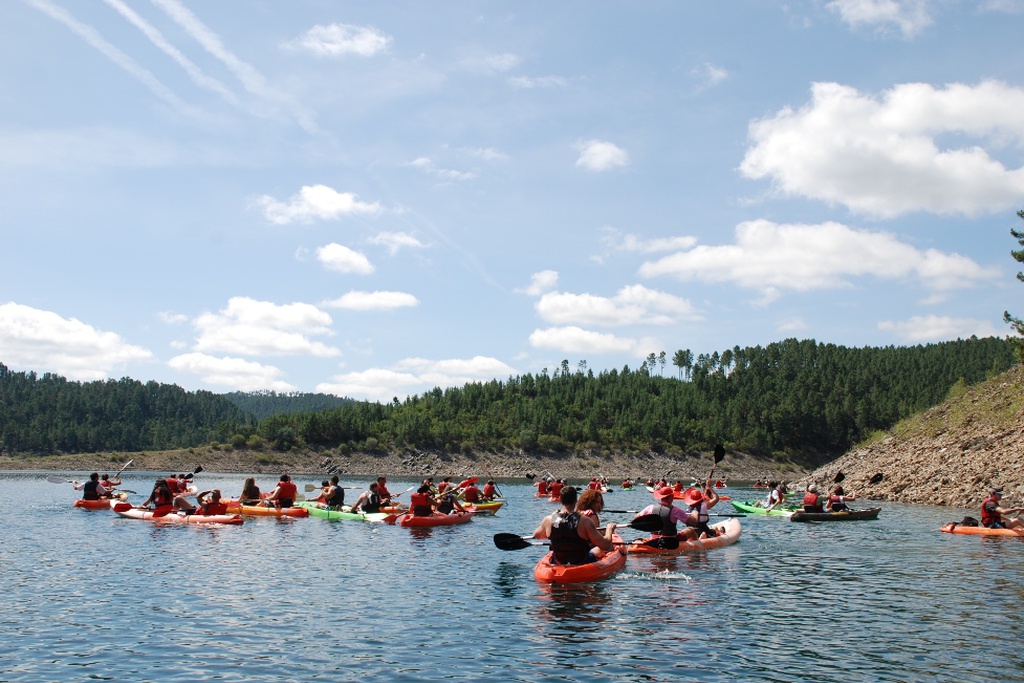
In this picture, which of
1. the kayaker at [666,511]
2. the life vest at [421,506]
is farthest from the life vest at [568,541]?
the life vest at [421,506]

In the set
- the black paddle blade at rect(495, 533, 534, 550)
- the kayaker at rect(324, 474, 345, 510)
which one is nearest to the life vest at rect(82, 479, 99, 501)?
the kayaker at rect(324, 474, 345, 510)

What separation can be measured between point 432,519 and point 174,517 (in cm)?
1107

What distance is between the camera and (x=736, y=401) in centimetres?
19725

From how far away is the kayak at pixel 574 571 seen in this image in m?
19.2

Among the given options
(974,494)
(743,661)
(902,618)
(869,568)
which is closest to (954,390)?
(974,494)

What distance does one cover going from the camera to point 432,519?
35.0 metres

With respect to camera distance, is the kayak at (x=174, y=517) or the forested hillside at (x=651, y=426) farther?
the forested hillside at (x=651, y=426)

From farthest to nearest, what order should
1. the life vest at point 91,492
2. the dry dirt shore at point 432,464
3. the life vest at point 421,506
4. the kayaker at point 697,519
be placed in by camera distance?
the dry dirt shore at point 432,464
the life vest at point 91,492
the life vest at point 421,506
the kayaker at point 697,519

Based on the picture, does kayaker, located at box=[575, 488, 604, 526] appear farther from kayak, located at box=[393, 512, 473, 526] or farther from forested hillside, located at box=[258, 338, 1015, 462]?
forested hillside, located at box=[258, 338, 1015, 462]

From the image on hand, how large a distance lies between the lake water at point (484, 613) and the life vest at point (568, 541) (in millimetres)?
775

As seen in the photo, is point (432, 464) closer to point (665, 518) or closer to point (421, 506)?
point (421, 506)

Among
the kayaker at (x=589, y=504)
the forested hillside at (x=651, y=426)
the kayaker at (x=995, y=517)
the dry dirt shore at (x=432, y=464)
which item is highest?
the forested hillside at (x=651, y=426)

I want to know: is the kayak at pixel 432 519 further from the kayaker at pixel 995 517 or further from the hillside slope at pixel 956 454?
the hillside slope at pixel 956 454

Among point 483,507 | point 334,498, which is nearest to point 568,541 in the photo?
point 334,498
